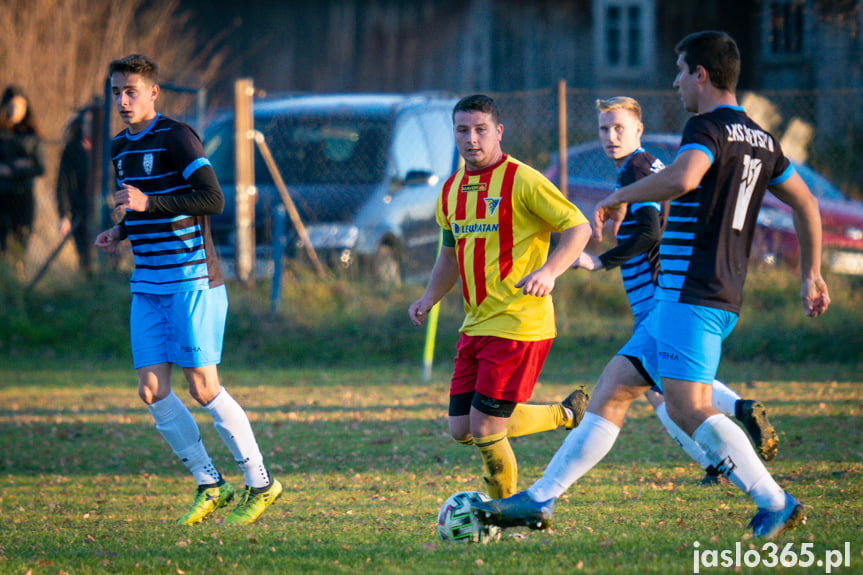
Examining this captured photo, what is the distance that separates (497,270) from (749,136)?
47.8 inches

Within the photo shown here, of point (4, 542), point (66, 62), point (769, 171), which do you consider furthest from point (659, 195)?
point (66, 62)

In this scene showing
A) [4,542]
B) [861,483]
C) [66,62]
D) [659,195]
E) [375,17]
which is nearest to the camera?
[659,195]

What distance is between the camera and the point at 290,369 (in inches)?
401

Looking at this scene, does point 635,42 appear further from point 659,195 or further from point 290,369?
point 659,195

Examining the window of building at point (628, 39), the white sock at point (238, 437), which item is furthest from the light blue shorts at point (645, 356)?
the window of building at point (628, 39)

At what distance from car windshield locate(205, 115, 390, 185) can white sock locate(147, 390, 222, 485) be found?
19.1 feet

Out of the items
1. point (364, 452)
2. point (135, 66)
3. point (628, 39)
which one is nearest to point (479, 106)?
point (135, 66)

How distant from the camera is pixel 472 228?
14.4 ft

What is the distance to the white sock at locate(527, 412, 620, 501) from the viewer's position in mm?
4070

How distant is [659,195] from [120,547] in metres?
2.81

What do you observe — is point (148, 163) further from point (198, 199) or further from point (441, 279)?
point (441, 279)

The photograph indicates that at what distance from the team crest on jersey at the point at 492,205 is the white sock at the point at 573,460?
3.47 feet

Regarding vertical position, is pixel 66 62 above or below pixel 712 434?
above

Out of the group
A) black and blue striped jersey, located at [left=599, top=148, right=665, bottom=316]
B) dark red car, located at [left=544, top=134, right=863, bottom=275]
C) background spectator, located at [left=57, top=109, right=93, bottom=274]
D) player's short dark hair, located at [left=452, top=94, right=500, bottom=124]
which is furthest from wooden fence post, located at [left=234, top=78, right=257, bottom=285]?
player's short dark hair, located at [left=452, top=94, right=500, bottom=124]
